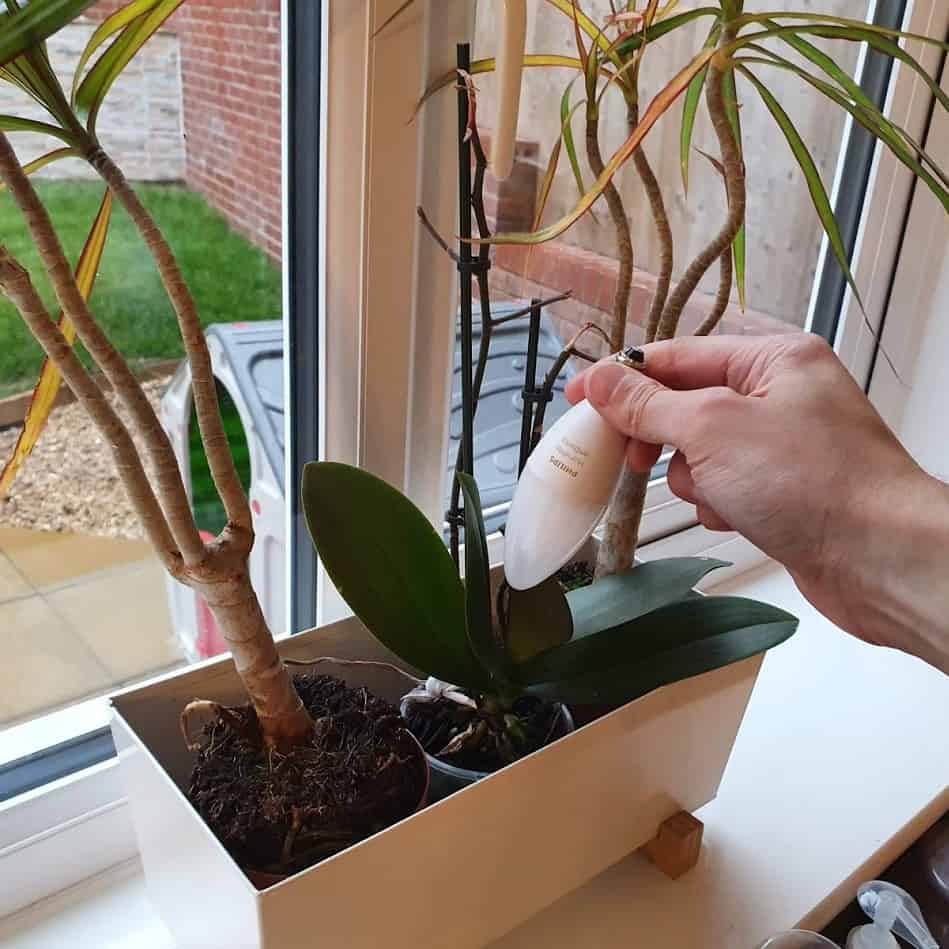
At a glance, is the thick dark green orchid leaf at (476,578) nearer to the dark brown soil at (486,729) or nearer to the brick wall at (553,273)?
the dark brown soil at (486,729)

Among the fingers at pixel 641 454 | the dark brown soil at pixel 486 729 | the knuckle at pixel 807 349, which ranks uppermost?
the knuckle at pixel 807 349

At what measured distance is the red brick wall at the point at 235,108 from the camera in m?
0.74

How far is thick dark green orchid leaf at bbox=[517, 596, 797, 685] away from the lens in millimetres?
701

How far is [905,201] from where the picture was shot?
4.35ft

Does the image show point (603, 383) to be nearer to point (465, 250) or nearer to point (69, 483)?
point (465, 250)

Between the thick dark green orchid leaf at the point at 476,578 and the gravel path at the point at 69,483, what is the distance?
32 centimetres

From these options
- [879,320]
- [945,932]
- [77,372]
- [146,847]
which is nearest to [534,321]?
[77,372]

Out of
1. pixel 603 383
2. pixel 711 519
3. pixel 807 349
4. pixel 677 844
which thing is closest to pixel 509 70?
pixel 603 383

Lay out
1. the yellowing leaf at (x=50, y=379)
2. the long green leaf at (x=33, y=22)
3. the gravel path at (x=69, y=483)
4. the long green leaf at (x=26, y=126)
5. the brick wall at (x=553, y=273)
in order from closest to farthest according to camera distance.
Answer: the long green leaf at (x=33, y=22) → the long green leaf at (x=26, y=126) → the yellowing leaf at (x=50, y=379) → the gravel path at (x=69, y=483) → the brick wall at (x=553, y=273)

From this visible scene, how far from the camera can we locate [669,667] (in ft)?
2.31

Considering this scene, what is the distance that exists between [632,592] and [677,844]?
0.25 metres

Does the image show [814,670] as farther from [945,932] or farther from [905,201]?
[905,201]

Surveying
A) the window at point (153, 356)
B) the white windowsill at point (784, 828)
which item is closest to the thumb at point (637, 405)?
the window at point (153, 356)

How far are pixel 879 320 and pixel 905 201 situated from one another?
0.56ft
